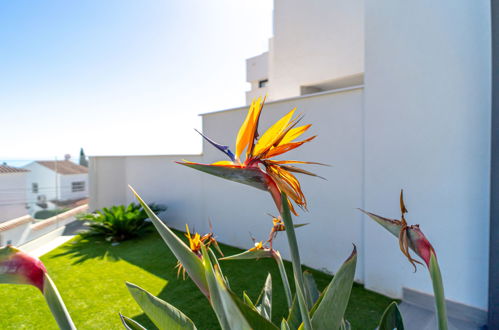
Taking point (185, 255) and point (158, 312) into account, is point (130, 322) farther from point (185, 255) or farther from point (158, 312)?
point (185, 255)

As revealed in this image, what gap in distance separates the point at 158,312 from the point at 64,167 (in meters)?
6.76

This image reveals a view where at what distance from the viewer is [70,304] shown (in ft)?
9.05

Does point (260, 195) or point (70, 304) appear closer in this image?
point (70, 304)

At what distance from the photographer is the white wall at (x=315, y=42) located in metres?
5.93

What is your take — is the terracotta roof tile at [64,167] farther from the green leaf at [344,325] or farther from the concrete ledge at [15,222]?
the green leaf at [344,325]

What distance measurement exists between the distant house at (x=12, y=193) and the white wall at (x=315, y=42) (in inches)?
233

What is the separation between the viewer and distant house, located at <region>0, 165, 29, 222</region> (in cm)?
437

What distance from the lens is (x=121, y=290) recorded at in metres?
3.07

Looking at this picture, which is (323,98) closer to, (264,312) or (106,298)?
(264,312)

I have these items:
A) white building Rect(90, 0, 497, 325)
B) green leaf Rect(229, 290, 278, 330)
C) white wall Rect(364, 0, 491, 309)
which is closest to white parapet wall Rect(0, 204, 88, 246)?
white building Rect(90, 0, 497, 325)

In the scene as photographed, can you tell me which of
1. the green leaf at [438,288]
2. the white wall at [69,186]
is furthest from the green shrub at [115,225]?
the green leaf at [438,288]

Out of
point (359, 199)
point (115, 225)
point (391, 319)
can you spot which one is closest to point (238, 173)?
point (391, 319)

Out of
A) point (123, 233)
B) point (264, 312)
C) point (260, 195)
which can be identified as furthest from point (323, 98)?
point (123, 233)

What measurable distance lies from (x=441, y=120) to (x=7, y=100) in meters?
11.0
